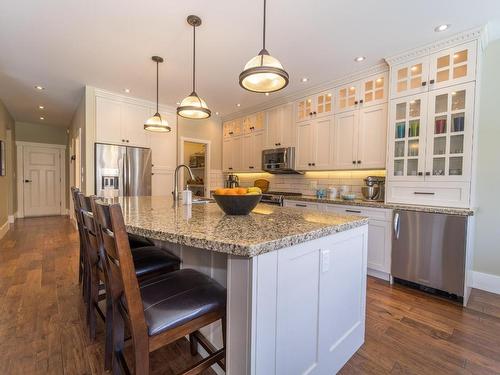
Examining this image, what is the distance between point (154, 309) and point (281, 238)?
578mm

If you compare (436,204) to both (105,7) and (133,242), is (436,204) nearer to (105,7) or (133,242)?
(133,242)

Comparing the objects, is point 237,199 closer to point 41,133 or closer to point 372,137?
point 372,137

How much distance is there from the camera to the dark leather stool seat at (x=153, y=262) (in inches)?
58.8

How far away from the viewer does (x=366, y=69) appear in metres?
3.17

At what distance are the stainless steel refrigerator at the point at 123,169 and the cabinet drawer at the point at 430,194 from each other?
4.00 meters

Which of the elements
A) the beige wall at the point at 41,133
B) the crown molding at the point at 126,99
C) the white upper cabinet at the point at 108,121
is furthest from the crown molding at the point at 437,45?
the beige wall at the point at 41,133

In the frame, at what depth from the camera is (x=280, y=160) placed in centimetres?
425

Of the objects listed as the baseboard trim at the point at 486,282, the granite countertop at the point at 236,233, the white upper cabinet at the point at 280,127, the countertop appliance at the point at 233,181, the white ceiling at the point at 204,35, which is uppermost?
the white ceiling at the point at 204,35

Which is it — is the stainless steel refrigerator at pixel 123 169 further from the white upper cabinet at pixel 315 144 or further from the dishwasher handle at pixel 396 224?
the dishwasher handle at pixel 396 224

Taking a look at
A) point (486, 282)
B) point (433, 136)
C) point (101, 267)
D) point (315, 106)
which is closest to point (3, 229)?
point (101, 267)

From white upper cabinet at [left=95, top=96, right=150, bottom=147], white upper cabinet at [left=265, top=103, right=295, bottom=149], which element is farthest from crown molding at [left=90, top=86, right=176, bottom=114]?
white upper cabinet at [left=265, top=103, right=295, bottom=149]

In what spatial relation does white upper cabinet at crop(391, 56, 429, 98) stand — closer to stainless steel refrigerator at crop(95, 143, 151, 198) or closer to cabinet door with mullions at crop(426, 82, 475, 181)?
cabinet door with mullions at crop(426, 82, 475, 181)

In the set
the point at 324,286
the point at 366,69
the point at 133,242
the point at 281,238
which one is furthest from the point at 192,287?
the point at 366,69

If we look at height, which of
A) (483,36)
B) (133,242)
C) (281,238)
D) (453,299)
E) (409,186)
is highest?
(483,36)
